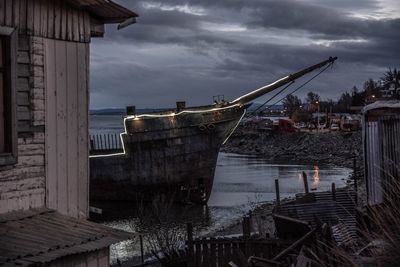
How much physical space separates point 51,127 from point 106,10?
217 centimetres

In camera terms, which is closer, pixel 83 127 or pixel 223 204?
pixel 83 127

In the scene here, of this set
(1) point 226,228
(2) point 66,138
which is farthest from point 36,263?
(1) point 226,228

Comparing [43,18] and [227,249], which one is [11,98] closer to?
[43,18]

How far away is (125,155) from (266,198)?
9.76 meters

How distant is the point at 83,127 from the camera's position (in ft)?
32.6

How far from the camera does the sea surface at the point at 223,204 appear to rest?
2456 centimetres

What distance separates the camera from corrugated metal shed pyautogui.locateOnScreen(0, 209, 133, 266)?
7598 mm

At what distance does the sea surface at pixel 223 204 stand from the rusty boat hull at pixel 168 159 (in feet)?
3.55

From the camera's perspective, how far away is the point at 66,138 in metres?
9.66

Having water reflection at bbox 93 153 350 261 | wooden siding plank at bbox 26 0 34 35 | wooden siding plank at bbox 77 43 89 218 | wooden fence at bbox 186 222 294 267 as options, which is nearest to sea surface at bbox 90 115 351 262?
water reflection at bbox 93 153 350 261

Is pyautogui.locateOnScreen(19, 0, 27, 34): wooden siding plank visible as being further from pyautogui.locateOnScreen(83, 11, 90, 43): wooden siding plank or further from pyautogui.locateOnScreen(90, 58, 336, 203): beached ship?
pyautogui.locateOnScreen(90, 58, 336, 203): beached ship

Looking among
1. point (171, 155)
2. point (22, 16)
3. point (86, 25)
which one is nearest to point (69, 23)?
point (86, 25)

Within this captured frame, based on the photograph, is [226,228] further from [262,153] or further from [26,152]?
[262,153]

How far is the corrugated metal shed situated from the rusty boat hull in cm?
2734
